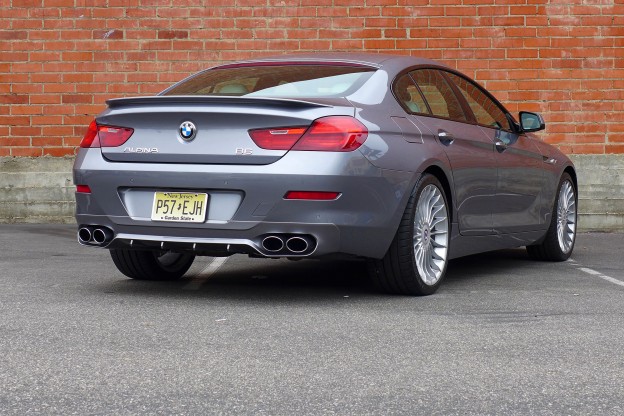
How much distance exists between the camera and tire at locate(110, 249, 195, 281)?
713 cm

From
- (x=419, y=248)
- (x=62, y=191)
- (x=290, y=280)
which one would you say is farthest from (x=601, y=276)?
(x=62, y=191)

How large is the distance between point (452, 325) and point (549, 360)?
0.92 m

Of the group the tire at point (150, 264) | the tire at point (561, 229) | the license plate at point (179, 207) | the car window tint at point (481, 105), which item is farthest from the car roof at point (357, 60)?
the tire at point (561, 229)

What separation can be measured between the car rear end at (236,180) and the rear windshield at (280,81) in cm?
15

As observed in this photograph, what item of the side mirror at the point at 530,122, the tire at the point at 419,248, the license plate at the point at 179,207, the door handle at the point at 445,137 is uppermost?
the door handle at the point at 445,137

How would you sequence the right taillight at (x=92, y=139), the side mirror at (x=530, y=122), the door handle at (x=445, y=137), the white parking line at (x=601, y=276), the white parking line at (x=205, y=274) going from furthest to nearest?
the side mirror at (x=530, y=122), the white parking line at (x=601, y=276), the white parking line at (x=205, y=274), the door handle at (x=445, y=137), the right taillight at (x=92, y=139)

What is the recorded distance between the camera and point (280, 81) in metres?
6.75

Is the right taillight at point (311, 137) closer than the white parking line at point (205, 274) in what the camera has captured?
Yes

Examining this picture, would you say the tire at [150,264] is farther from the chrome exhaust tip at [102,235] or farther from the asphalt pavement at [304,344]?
the chrome exhaust tip at [102,235]

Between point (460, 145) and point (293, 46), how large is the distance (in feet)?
17.2

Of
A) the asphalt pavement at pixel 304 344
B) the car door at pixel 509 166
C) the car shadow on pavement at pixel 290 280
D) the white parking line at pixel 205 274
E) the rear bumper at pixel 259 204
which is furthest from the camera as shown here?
the car door at pixel 509 166

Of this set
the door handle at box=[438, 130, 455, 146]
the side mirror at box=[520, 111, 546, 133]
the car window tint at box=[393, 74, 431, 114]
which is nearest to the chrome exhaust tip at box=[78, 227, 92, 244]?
the car window tint at box=[393, 74, 431, 114]

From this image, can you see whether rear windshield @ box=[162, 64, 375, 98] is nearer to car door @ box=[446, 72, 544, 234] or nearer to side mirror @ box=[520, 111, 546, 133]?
car door @ box=[446, 72, 544, 234]

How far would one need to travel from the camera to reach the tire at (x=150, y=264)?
713 cm
